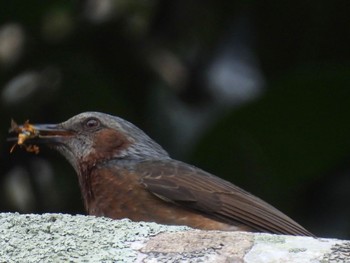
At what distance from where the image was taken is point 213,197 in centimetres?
616

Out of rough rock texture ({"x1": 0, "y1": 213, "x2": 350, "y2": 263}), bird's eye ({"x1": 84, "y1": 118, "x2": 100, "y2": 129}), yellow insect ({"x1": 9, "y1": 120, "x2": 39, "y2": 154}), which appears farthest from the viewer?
bird's eye ({"x1": 84, "y1": 118, "x2": 100, "y2": 129})

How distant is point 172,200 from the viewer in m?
6.04

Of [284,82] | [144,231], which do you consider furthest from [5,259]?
[284,82]

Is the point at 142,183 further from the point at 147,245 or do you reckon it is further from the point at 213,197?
the point at 147,245

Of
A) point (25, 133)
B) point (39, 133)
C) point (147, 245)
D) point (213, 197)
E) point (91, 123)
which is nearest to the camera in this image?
point (147, 245)

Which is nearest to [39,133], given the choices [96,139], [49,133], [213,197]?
[49,133]

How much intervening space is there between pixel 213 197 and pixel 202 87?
42.0 inches

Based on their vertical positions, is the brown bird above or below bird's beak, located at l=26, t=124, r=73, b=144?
below

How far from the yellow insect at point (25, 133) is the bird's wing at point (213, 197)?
25.3 inches

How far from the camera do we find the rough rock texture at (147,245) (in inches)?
136

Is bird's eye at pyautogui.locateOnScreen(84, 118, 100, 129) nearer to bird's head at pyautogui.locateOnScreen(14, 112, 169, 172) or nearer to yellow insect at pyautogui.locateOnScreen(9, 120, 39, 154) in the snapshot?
bird's head at pyautogui.locateOnScreen(14, 112, 169, 172)

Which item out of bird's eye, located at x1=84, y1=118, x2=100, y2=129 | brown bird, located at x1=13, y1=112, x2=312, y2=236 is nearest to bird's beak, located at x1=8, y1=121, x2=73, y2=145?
brown bird, located at x1=13, y1=112, x2=312, y2=236

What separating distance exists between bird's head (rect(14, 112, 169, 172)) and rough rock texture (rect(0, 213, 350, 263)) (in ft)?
9.68

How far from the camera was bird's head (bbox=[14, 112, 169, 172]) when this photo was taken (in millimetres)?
6746
